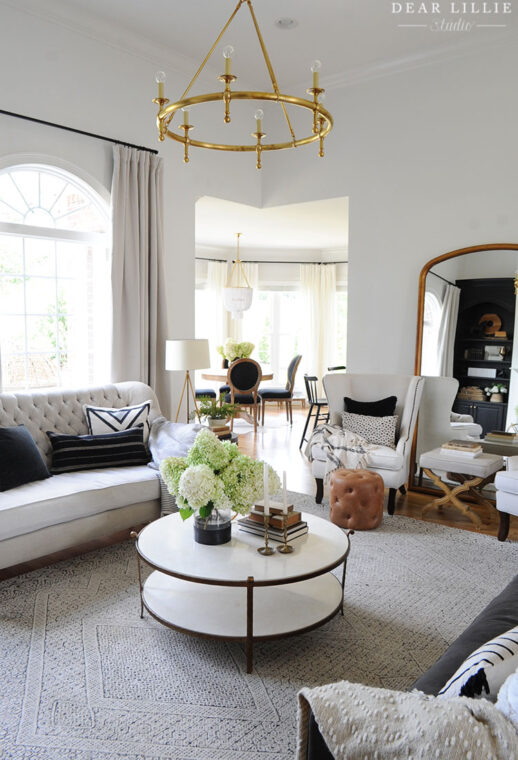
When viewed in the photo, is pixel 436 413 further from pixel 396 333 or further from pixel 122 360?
pixel 122 360

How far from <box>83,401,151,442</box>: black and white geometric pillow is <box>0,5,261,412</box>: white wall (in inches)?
45.3

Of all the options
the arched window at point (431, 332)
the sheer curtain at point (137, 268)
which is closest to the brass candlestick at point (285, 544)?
the sheer curtain at point (137, 268)

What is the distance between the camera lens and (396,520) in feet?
13.8

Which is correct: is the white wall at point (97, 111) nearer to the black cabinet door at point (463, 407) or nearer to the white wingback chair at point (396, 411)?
the white wingback chair at point (396, 411)

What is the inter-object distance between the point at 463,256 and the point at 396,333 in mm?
837

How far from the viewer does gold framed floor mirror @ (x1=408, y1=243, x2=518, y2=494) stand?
446 cm

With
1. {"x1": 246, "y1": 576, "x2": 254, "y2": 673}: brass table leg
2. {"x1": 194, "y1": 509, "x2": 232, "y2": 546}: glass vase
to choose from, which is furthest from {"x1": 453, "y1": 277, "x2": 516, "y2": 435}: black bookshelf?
{"x1": 246, "y1": 576, "x2": 254, "y2": 673}: brass table leg

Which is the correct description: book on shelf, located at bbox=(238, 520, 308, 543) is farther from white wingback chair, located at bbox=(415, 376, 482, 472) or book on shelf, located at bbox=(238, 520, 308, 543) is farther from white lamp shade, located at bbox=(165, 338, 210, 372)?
white wingback chair, located at bbox=(415, 376, 482, 472)

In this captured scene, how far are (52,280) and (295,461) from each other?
2911mm

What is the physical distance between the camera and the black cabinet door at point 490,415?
14.8ft

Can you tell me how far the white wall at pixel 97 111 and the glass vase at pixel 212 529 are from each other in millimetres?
2615

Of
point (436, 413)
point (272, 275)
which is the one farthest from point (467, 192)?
point (272, 275)

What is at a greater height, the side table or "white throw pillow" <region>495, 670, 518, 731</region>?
"white throw pillow" <region>495, 670, 518, 731</region>

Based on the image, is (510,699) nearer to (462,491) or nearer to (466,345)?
(462,491)
